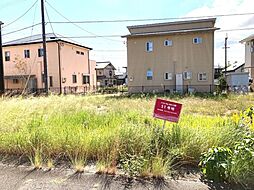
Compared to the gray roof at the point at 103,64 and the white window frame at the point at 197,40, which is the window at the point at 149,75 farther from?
the gray roof at the point at 103,64

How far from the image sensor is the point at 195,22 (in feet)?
73.5

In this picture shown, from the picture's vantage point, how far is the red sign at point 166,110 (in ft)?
11.9

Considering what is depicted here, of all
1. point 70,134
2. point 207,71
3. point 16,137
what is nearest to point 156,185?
point 70,134

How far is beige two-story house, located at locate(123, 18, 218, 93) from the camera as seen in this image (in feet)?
72.2

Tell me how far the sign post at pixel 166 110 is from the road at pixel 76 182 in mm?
1011

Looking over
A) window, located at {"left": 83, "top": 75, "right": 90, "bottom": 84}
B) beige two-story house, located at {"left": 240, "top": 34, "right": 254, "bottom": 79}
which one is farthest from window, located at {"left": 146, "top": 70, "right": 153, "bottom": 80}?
beige two-story house, located at {"left": 240, "top": 34, "right": 254, "bottom": 79}

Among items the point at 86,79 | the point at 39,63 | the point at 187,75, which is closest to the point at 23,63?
the point at 39,63

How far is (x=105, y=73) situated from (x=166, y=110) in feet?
154

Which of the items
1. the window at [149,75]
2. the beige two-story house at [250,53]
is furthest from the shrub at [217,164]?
the beige two-story house at [250,53]

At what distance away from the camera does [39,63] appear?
27.0 meters

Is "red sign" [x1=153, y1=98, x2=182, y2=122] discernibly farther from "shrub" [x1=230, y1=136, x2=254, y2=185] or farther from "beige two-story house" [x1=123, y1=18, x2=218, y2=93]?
"beige two-story house" [x1=123, y1=18, x2=218, y2=93]

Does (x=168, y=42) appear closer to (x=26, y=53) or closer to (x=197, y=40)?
(x=197, y=40)

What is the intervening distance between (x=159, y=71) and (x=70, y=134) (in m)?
19.8

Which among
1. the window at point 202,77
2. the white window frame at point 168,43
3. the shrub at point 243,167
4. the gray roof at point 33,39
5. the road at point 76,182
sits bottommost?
the road at point 76,182
